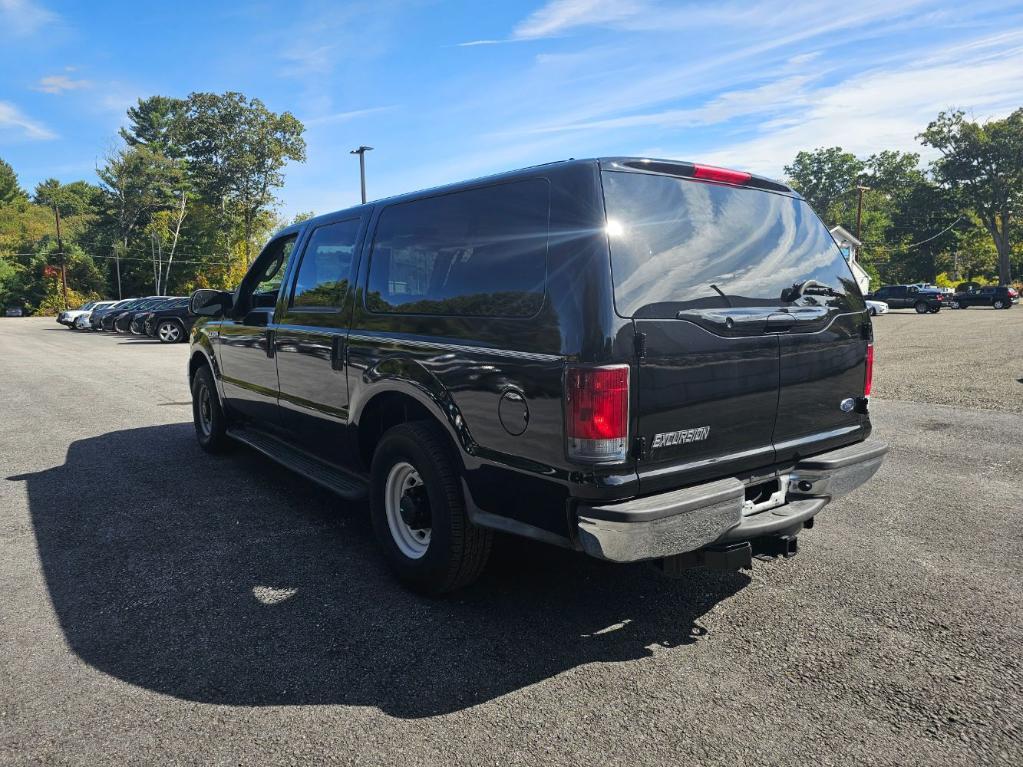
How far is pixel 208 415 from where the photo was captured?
6.59 metres

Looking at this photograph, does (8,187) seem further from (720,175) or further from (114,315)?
(720,175)

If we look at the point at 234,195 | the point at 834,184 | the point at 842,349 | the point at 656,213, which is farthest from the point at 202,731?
the point at 834,184

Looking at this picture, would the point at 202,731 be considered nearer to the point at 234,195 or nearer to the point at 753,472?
the point at 753,472

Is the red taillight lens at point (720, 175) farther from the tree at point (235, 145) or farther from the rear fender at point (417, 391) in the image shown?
the tree at point (235, 145)

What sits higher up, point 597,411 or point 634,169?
point 634,169

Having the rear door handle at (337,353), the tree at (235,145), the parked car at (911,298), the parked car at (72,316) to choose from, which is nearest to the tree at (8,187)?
the tree at (235,145)

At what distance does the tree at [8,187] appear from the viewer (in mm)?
90562

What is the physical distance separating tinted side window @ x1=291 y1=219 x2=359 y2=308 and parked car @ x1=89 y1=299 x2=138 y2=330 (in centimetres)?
3078

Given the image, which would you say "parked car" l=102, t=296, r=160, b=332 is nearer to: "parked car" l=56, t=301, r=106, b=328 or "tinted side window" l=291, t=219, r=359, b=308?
"parked car" l=56, t=301, r=106, b=328

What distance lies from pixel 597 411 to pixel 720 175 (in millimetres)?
1431

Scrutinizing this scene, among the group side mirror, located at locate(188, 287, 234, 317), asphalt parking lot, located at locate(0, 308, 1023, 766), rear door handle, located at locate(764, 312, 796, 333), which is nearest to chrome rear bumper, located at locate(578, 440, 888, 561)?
asphalt parking lot, located at locate(0, 308, 1023, 766)

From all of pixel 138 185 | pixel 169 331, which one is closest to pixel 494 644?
pixel 169 331

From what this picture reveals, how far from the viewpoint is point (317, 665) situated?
2875 millimetres

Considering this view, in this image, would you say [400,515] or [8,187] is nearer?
[400,515]
